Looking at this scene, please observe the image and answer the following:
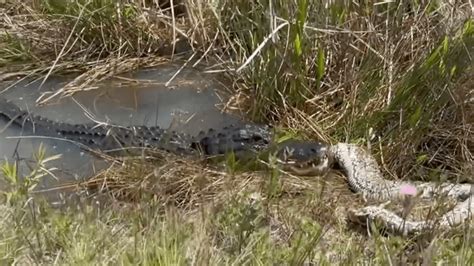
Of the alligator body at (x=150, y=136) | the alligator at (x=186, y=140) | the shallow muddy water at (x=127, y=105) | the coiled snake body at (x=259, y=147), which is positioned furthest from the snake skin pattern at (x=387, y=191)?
the shallow muddy water at (x=127, y=105)

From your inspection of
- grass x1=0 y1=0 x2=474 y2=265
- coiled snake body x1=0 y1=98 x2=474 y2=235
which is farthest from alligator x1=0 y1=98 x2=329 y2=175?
grass x1=0 y1=0 x2=474 y2=265

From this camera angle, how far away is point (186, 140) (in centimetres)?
408

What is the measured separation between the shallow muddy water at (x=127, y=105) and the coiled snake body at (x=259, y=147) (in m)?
0.08

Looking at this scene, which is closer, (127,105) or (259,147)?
(259,147)

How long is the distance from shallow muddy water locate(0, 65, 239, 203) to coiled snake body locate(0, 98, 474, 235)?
0.08m

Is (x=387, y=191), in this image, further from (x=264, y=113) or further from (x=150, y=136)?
(x=150, y=136)

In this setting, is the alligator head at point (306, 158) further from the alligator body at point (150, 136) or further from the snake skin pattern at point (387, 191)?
the alligator body at point (150, 136)

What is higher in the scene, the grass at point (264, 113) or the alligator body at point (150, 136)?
the grass at point (264, 113)

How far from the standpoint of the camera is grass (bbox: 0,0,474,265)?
247 centimetres

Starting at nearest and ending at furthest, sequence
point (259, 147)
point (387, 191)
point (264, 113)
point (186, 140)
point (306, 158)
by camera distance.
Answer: point (387, 191)
point (306, 158)
point (259, 147)
point (186, 140)
point (264, 113)

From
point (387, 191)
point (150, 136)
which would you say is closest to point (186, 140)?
point (150, 136)

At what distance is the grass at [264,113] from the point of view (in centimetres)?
247

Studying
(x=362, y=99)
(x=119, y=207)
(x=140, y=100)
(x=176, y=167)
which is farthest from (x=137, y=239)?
(x=140, y=100)

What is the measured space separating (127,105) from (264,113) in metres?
0.84
